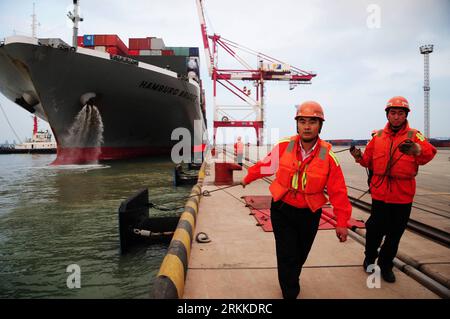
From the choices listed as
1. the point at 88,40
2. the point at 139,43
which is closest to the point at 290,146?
the point at 88,40

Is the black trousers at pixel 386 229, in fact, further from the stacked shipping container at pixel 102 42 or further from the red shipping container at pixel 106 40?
the red shipping container at pixel 106 40

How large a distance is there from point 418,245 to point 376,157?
163cm

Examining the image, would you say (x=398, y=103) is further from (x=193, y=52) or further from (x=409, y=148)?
(x=193, y=52)

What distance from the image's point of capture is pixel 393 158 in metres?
2.96

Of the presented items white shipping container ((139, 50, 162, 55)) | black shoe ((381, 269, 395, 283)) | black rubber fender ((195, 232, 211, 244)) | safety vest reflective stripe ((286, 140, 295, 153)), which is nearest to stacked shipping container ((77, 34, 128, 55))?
white shipping container ((139, 50, 162, 55))

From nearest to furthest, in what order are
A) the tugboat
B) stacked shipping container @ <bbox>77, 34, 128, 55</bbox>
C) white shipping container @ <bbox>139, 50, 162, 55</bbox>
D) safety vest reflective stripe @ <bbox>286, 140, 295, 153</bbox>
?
1. safety vest reflective stripe @ <bbox>286, 140, 295, 153</bbox>
2. stacked shipping container @ <bbox>77, 34, 128, 55</bbox>
3. white shipping container @ <bbox>139, 50, 162, 55</bbox>
4. the tugboat

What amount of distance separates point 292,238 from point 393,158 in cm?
139

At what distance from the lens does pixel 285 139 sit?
106 inches

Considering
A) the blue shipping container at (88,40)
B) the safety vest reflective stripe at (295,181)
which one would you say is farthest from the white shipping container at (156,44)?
the safety vest reflective stripe at (295,181)

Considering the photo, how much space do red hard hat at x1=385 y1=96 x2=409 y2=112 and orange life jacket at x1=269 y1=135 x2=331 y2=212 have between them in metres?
0.94

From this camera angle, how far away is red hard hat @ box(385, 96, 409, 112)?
288 centimetres

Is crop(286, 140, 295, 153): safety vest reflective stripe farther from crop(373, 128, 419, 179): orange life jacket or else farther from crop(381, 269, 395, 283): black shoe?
crop(381, 269, 395, 283): black shoe
